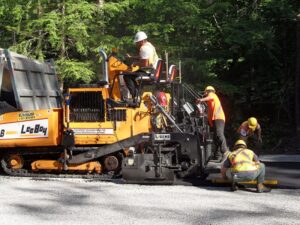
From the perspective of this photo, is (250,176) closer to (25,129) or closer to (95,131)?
(95,131)

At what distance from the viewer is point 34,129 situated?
10.5 m

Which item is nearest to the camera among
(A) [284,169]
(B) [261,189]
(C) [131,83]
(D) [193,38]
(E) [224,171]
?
(B) [261,189]

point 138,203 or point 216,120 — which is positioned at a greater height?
point 216,120

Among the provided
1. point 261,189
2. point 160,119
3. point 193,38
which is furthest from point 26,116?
point 193,38

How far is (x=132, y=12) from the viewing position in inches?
639

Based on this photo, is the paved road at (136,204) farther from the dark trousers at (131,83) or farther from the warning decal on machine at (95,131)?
the dark trousers at (131,83)

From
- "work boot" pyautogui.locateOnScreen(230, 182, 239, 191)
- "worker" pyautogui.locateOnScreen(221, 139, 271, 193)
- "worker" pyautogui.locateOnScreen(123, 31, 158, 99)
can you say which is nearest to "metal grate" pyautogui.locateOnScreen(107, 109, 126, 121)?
"worker" pyautogui.locateOnScreen(123, 31, 158, 99)

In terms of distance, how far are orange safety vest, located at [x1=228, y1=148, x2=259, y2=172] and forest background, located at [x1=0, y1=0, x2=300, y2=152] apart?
6377 millimetres

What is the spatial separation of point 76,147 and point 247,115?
9177 millimetres

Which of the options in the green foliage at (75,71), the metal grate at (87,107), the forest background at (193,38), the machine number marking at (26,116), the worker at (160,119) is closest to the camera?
the worker at (160,119)

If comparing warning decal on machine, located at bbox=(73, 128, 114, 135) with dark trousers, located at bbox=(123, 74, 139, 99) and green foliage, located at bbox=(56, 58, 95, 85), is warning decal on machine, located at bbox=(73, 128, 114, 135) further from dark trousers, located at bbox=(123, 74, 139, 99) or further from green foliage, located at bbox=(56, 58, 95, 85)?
green foliage, located at bbox=(56, 58, 95, 85)

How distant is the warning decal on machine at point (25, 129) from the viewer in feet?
34.2

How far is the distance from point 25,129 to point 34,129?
0.66 feet

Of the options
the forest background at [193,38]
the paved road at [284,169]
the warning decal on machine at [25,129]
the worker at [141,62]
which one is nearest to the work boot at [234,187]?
the paved road at [284,169]
